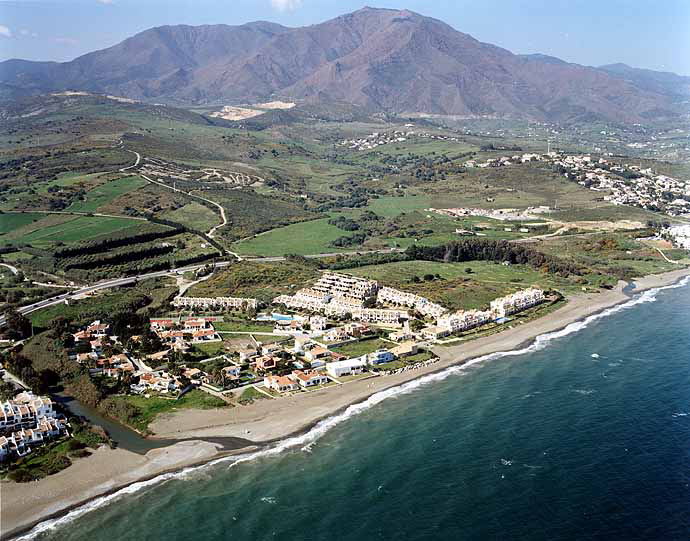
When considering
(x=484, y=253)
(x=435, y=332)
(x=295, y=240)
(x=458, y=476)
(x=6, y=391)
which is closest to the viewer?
(x=458, y=476)

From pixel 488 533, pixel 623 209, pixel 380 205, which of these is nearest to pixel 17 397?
pixel 488 533

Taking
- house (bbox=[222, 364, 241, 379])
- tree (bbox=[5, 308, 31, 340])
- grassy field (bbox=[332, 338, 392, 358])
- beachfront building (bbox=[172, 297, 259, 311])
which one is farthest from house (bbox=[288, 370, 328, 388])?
tree (bbox=[5, 308, 31, 340])

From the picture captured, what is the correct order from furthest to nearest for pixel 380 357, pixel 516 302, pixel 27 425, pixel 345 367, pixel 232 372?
pixel 516 302, pixel 380 357, pixel 345 367, pixel 232 372, pixel 27 425

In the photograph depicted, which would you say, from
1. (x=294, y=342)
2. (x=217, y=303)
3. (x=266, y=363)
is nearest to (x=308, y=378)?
(x=266, y=363)

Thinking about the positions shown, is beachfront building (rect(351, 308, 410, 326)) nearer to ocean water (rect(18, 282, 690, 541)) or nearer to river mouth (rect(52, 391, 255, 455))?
ocean water (rect(18, 282, 690, 541))

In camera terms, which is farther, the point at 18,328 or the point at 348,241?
the point at 348,241

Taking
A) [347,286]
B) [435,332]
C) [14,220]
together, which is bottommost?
[435,332]

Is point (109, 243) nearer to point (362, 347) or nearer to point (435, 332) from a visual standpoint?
point (362, 347)
